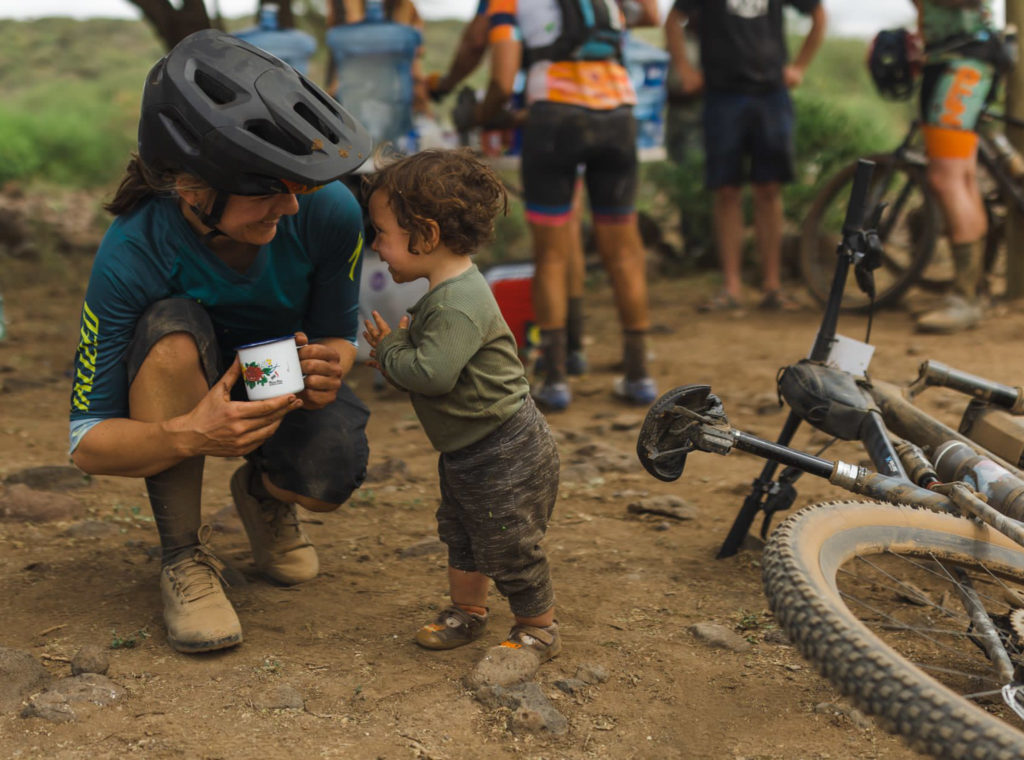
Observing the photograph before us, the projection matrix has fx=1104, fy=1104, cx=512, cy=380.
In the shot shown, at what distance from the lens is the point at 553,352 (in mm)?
4777

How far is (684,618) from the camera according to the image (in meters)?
2.70

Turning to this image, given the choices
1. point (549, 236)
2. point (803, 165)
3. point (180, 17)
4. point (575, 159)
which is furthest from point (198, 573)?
point (803, 165)

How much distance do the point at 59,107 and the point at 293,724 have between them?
52.1 ft

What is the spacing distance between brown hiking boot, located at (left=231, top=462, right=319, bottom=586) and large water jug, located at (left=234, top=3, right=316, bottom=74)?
3.60 meters

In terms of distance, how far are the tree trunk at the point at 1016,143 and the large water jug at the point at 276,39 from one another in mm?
3912

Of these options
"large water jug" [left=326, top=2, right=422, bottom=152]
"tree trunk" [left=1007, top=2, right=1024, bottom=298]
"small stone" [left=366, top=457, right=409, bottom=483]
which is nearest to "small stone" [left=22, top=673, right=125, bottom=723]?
"small stone" [left=366, top=457, right=409, bottom=483]

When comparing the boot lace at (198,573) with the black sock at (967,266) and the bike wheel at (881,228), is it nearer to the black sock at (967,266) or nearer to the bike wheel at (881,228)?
the bike wheel at (881,228)

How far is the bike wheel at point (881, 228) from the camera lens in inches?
236

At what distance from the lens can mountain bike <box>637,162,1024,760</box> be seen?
1692 millimetres

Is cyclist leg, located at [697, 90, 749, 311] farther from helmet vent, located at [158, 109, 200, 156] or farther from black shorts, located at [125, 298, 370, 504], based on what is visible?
helmet vent, located at [158, 109, 200, 156]

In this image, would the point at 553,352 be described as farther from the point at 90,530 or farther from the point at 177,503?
the point at 177,503

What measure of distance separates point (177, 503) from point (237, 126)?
3.15 ft

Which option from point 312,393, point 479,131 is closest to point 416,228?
point 312,393

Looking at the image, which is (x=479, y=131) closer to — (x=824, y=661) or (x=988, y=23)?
(x=988, y=23)
